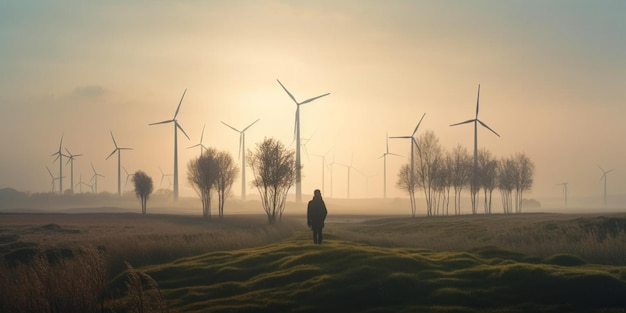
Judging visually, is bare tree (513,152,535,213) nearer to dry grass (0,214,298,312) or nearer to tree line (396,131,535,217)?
tree line (396,131,535,217)

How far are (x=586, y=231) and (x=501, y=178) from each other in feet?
357

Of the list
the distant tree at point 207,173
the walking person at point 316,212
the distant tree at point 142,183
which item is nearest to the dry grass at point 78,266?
the walking person at point 316,212

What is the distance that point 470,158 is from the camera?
15425cm

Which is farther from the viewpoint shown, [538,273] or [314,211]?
[314,211]

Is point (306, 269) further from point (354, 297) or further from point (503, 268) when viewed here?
point (503, 268)

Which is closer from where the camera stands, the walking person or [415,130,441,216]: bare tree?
the walking person

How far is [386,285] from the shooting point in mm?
26266

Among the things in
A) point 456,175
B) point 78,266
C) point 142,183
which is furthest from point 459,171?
point 78,266

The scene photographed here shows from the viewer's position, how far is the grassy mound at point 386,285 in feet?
79.6

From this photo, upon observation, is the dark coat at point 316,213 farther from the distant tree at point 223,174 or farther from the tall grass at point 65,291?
the distant tree at point 223,174

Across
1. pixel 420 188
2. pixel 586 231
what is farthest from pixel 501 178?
pixel 586 231

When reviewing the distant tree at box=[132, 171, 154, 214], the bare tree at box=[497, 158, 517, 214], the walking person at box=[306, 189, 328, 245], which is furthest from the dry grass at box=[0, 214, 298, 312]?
the bare tree at box=[497, 158, 517, 214]

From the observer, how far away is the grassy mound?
24.3m

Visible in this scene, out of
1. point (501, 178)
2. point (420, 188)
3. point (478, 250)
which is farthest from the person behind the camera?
point (501, 178)
